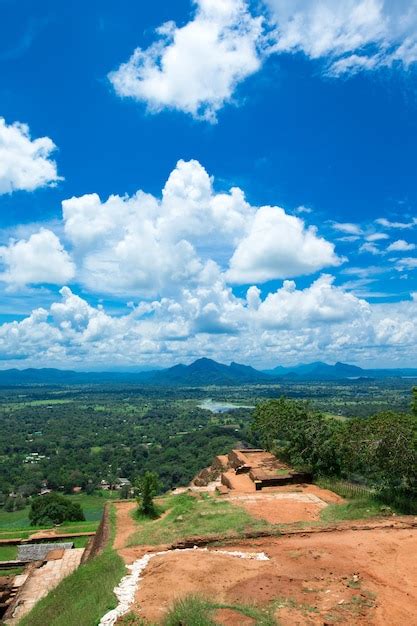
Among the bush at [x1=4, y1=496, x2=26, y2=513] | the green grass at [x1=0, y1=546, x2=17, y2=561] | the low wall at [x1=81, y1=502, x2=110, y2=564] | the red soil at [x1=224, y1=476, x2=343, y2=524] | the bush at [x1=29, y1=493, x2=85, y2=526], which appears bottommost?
the bush at [x1=4, y1=496, x2=26, y2=513]

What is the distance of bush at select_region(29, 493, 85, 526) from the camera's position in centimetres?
3130

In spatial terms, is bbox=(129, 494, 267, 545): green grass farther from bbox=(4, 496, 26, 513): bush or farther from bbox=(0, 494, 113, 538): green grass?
bbox=(4, 496, 26, 513): bush

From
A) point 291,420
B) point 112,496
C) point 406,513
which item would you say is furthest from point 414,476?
point 112,496

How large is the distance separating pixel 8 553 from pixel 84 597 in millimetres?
13625

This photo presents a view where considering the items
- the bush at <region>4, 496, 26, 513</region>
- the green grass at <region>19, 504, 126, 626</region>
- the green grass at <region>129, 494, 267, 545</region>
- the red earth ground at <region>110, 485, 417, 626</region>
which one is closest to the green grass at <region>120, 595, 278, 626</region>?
the red earth ground at <region>110, 485, 417, 626</region>

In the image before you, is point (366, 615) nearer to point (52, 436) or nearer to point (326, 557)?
point (326, 557)

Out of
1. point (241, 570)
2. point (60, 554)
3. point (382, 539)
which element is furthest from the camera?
point (60, 554)

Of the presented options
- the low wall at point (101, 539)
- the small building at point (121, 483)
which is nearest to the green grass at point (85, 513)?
the small building at point (121, 483)

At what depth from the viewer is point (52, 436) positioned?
4614 inches

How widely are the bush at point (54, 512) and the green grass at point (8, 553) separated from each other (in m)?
7.69

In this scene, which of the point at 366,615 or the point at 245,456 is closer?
the point at 366,615

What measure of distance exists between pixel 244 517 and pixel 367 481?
8412mm

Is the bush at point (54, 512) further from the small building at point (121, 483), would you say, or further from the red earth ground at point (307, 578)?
the small building at point (121, 483)

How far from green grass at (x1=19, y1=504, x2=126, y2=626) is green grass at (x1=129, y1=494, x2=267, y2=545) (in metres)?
1.95
